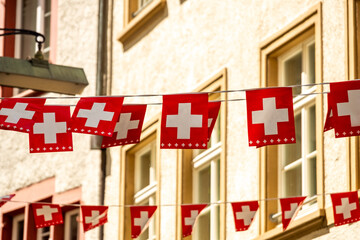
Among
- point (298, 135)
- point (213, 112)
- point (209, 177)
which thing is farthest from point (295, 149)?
point (213, 112)

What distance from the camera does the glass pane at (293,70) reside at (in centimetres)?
1504

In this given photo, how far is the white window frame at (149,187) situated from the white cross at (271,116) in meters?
6.20

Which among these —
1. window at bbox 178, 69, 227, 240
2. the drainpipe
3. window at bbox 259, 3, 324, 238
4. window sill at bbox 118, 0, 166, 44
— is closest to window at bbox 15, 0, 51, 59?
the drainpipe

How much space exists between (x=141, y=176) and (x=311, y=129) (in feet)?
15.1

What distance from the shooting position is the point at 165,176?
57.7ft

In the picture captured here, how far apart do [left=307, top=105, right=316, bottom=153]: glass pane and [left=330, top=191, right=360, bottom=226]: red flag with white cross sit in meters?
1.91

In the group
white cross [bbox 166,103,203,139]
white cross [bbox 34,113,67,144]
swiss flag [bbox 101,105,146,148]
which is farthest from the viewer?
white cross [bbox 34,113,67,144]

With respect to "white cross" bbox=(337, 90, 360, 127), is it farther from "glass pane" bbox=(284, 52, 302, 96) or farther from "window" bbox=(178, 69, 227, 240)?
"window" bbox=(178, 69, 227, 240)

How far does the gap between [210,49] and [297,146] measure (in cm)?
235

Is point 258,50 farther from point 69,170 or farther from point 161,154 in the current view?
point 69,170

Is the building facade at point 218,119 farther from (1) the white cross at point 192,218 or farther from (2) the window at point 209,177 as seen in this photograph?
(1) the white cross at point 192,218

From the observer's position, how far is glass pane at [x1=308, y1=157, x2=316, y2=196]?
47.2 ft

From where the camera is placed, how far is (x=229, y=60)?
53.5ft

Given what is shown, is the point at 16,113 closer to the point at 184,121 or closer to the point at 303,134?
the point at 184,121
